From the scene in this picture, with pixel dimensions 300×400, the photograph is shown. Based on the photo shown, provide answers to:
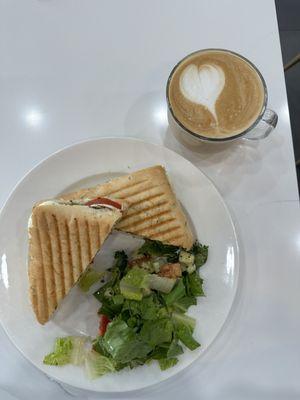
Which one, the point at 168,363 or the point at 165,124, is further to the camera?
the point at 165,124

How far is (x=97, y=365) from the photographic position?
1493 mm

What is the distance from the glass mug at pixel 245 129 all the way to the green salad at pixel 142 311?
338 mm

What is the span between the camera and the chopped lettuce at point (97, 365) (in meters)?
1.49

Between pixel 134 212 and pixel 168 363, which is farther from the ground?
pixel 134 212

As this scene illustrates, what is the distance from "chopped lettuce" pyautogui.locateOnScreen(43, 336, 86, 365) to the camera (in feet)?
4.81

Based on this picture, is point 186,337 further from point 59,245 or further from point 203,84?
point 203,84

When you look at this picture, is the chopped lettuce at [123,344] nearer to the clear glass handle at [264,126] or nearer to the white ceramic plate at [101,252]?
the white ceramic plate at [101,252]

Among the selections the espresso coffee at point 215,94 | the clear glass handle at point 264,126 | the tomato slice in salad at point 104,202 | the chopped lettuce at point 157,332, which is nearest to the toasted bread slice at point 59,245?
the tomato slice in salad at point 104,202

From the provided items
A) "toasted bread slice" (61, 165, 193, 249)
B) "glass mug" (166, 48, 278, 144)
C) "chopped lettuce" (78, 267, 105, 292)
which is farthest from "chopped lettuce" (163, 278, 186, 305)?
"glass mug" (166, 48, 278, 144)

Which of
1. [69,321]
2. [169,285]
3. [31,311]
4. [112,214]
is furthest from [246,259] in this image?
[31,311]

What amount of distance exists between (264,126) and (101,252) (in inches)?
26.1

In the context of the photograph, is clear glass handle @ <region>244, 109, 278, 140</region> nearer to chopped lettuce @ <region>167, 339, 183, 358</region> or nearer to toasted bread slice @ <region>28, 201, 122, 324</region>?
toasted bread slice @ <region>28, 201, 122, 324</region>

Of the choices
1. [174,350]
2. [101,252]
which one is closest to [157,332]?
[174,350]

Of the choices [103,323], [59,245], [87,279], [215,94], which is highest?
[215,94]
